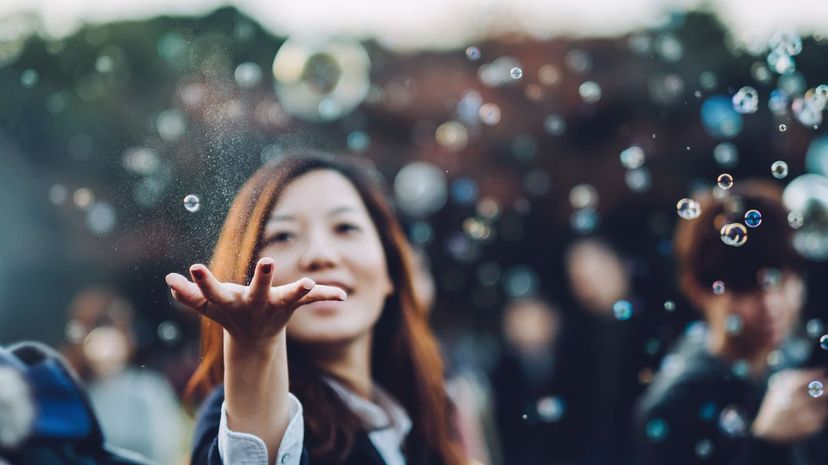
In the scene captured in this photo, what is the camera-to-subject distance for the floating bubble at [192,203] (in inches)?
67.9

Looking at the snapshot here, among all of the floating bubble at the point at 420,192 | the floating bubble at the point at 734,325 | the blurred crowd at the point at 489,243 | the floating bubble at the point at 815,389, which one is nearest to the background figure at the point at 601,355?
the blurred crowd at the point at 489,243

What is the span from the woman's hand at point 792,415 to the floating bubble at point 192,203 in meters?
1.66

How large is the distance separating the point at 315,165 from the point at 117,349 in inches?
87.4

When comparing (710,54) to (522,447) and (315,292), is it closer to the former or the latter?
(522,447)

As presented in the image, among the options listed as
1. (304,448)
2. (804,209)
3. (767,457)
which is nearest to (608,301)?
(804,209)

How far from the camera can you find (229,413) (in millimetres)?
1603

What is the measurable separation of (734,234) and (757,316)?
Answer: 0.83ft

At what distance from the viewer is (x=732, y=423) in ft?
8.21

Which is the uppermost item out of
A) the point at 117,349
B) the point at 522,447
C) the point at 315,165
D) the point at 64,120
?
the point at 64,120

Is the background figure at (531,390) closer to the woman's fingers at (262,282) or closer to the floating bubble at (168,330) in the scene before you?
the floating bubble at (168,330)

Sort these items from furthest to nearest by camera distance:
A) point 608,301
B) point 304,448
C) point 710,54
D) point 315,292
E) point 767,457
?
point 710,54
point 608,301
point 767,457
point 304,448
point 315,292

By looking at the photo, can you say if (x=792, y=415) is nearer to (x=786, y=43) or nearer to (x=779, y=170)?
(x=779, y=170)

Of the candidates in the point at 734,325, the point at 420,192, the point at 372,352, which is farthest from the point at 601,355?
the point at 372,352

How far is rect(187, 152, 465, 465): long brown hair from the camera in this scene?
1682 millimetres
